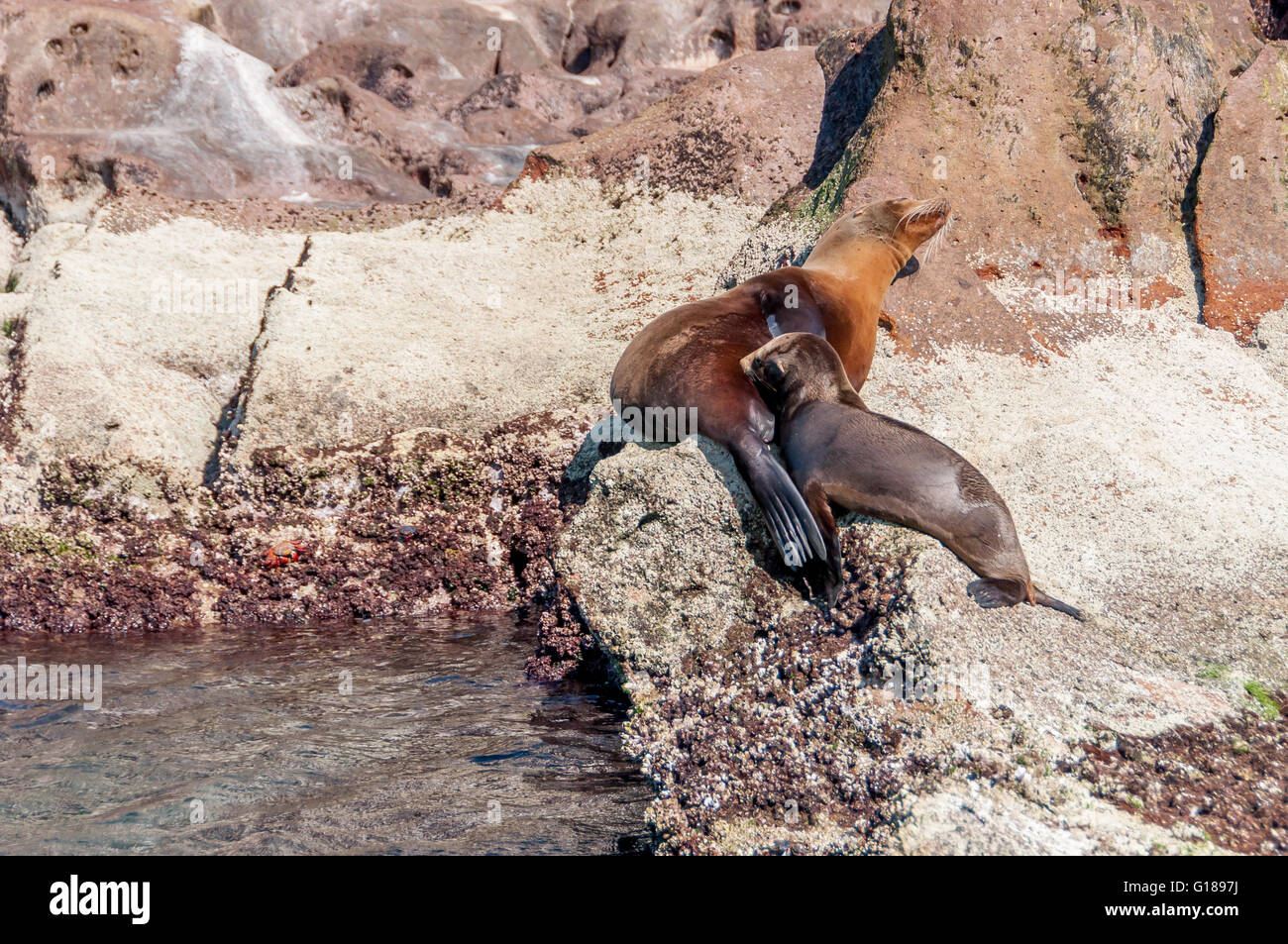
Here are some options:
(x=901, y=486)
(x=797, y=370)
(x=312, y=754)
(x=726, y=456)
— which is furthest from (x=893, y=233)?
(x=312, y=754)

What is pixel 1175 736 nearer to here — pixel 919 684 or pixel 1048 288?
pixel 919 684

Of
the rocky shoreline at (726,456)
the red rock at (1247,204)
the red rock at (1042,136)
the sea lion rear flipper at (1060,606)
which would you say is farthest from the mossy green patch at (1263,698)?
the red rock at (1247,204)

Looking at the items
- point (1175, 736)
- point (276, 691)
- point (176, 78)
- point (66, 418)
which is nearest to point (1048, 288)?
point (1175, 736)

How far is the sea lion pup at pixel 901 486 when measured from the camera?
144 inches

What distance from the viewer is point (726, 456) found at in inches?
166

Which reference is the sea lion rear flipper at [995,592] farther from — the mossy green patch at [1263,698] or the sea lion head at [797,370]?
the sea lion head at [797,370]

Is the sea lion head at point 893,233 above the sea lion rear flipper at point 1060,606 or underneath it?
above

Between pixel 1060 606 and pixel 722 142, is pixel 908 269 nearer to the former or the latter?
pixel 1060 606

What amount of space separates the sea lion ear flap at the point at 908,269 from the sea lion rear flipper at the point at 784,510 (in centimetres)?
212

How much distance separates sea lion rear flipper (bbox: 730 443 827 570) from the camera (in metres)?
3.76

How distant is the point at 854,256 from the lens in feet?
18.4

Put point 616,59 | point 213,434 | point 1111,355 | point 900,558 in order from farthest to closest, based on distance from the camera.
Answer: point 616,59
point 213,434
point 1111,355
point 900,558

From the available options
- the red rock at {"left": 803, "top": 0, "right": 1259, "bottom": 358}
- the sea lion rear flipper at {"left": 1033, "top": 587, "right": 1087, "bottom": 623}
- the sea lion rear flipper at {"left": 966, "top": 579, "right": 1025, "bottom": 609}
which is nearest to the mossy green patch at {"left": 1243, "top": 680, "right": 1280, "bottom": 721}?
the sea lion rear flipper at {"left": 1033, "top": 587, "right": 1087, "bottom": 623}

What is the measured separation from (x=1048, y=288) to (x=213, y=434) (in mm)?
4679
